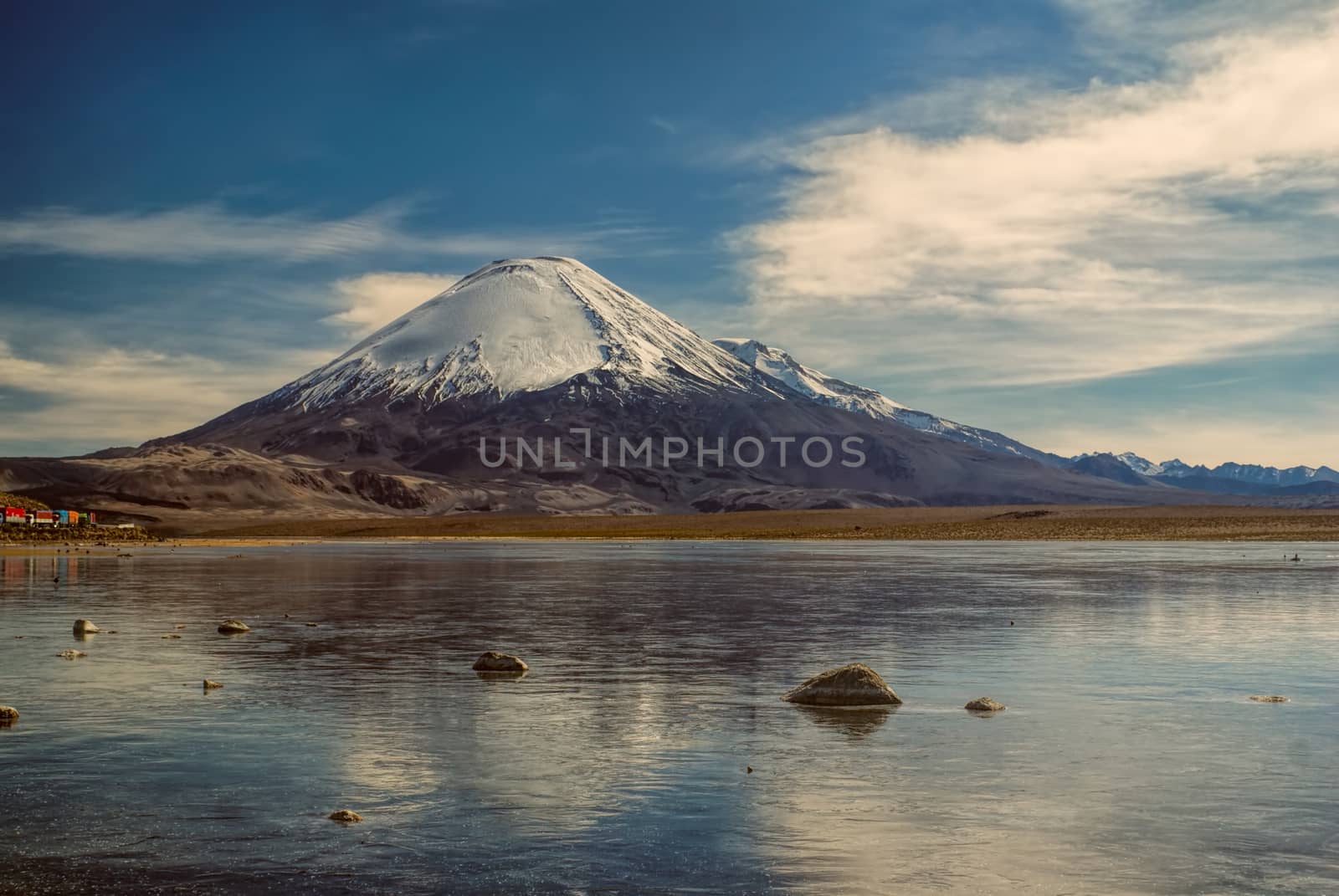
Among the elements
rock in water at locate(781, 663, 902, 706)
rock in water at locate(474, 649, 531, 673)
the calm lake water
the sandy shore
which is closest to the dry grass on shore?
the sandy shore

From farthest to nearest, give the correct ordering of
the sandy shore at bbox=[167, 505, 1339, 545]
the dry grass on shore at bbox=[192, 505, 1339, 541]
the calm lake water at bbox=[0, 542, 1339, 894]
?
1. the sandy shore at bbox=[167, 505, 1339, 545]
2. the dry grass on shore at bbox=[192, 505, 1339, 541]
3. the calm lake water at bbox=[0, 542, 1339, 894]

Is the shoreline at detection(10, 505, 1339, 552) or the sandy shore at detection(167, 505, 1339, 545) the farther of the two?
the sandy shore at detection(167, 505, 1339, 545)

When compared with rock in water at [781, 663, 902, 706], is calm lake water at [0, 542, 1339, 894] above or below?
below

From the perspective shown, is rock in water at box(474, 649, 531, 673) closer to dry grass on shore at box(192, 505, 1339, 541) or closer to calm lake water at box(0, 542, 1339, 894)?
calm lake water at box(0, 542, 1339, 894)

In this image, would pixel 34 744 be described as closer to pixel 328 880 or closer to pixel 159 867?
pixel 159 867

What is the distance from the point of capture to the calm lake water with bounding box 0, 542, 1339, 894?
1346 cm

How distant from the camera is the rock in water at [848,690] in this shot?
24141mm

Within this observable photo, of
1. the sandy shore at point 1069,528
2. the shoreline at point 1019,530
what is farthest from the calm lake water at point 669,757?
the sandy shore at point 1069,528

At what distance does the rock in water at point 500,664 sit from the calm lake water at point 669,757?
0.59 meters

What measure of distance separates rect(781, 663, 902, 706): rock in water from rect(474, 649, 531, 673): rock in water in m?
6.78

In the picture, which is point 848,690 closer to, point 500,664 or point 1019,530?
point 500,664

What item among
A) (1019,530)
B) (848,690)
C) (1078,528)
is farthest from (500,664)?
(1078,528)

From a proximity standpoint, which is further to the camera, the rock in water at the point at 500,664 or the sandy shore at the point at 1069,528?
the sandy shore at the point at 1069,528

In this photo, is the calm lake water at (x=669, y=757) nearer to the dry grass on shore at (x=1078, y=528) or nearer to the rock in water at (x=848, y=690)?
the rock in water at (x=848, y=690)
